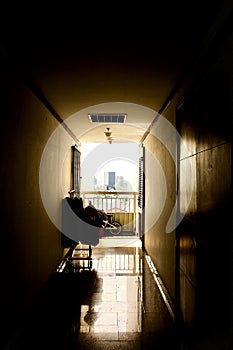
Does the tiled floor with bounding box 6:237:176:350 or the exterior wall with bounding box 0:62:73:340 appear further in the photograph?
the tiled floor with bounding box 6:237:176:350

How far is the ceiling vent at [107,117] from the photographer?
467 centimetres

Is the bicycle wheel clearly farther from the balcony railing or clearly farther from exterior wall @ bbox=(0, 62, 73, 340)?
exterior wall @ bbox=(0, 62, 73, 340)

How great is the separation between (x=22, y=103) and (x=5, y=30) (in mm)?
824

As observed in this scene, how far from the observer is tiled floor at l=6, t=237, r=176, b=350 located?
263 centimetres

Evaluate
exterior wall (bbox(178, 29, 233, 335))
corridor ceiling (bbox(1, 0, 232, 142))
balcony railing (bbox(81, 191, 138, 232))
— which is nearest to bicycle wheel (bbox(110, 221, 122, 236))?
balcony railing (bbox(81, 191, 138, 232))

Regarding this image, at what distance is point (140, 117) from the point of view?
4785 millimetres

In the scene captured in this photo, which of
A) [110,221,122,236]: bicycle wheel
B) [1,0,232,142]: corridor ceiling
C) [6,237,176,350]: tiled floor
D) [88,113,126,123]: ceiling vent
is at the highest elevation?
[88,113,126,123]: ceiling vent

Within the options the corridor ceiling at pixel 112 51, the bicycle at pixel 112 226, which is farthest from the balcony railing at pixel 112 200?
the corridor ceiling at pixel 112 51

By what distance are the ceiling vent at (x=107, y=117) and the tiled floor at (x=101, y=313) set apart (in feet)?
7.49

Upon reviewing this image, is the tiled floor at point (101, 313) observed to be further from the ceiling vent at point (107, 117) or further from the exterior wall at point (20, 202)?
the ceiling vent at point (107, 117)

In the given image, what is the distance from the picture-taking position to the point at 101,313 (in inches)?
128

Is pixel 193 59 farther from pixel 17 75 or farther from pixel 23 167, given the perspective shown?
pixel 23 167

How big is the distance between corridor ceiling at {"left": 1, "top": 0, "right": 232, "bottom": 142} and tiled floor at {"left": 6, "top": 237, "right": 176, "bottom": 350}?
220cm

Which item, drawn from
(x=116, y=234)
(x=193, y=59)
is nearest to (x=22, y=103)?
(x=193, y=59)
